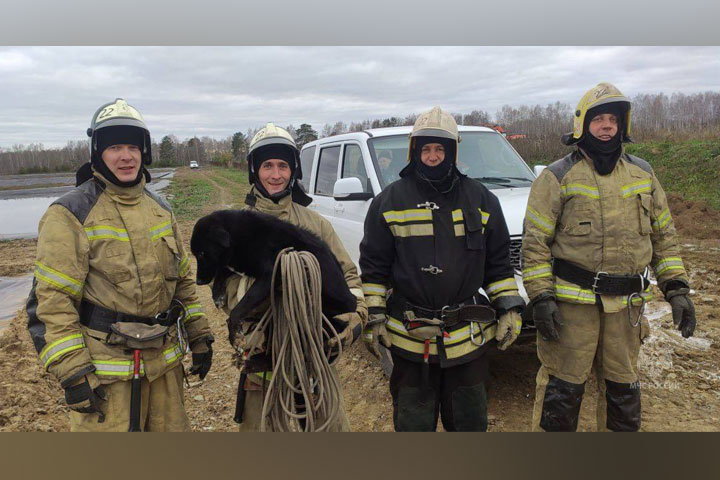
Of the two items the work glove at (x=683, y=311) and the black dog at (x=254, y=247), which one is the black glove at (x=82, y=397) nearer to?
the black dog at (x=254, y=247)

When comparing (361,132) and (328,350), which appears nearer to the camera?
(328,350)

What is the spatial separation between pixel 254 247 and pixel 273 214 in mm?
322

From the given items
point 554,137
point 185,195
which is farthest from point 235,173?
point 554,137

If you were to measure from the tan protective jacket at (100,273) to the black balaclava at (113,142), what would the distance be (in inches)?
1.4

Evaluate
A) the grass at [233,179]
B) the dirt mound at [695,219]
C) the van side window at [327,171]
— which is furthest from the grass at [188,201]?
the dirt mound at [695,219]

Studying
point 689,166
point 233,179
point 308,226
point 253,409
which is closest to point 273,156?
point 308,226

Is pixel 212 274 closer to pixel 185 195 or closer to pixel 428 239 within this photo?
pixel 428 239

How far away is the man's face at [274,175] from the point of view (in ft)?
8.77

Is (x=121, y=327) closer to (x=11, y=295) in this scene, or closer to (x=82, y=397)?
(x=82, y=397)

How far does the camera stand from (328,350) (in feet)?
7.63

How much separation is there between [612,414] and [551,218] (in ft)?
4.39

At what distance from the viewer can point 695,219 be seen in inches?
496

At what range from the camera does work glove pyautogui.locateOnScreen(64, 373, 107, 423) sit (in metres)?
2.21

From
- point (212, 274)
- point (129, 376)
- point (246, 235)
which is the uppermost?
point (246, 235)
